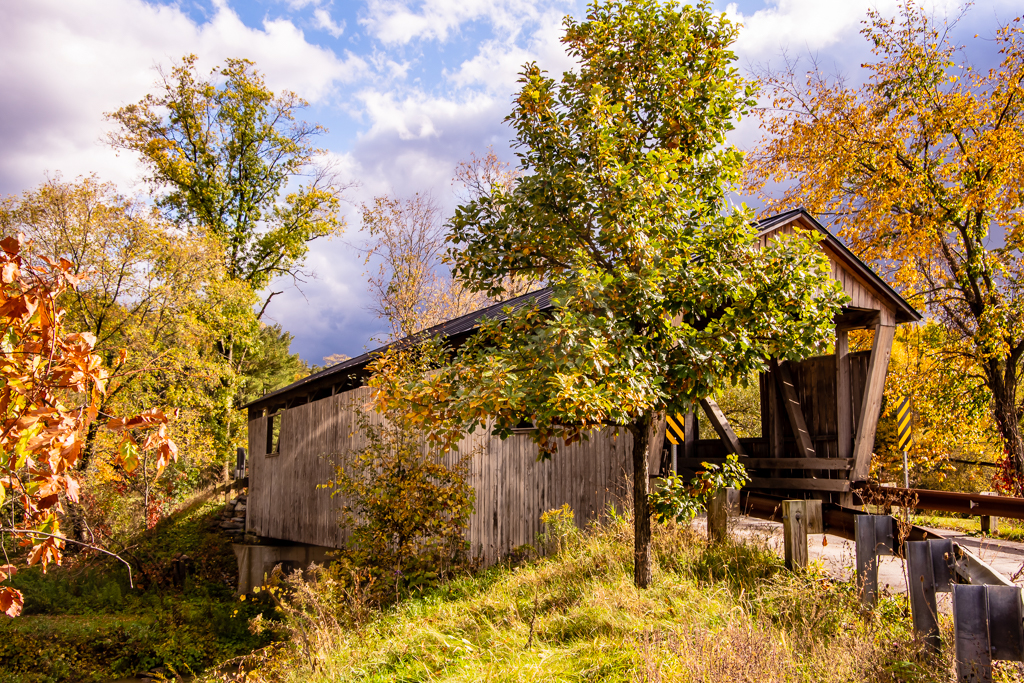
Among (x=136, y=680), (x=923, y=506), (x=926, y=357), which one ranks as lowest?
(x=136, y=680)

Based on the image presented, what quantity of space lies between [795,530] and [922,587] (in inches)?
61.2

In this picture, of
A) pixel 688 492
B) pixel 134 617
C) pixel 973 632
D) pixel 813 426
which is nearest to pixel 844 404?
pixel 813 426

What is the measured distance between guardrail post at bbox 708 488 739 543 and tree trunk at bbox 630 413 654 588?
108cm

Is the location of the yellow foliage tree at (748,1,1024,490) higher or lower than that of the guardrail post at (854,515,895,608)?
higher

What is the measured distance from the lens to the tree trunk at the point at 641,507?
5.41m

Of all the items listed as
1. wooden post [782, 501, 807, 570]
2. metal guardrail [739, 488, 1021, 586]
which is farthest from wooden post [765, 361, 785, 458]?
wooden post [782, 501, 807, 570]

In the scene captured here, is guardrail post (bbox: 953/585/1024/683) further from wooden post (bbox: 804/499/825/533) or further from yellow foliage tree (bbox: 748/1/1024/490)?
yellow foliage tree (bbox: 748/1/1024/490)

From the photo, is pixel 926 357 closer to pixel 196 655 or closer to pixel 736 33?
pixel 736 33

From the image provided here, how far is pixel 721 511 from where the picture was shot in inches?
245

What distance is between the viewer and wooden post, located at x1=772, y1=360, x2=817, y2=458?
9.23 m

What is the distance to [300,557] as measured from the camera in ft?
47.4

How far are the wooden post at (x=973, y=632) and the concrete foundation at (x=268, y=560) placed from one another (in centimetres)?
1273

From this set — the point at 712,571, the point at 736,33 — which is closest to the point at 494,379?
the point at 712,571

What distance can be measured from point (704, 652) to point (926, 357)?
10976mm
